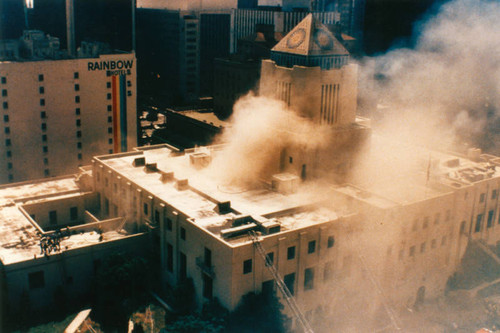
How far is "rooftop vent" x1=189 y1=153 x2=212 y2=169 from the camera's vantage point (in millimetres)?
59438

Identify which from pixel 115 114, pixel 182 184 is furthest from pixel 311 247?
pixel 115 114

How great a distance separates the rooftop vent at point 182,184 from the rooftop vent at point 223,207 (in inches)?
254

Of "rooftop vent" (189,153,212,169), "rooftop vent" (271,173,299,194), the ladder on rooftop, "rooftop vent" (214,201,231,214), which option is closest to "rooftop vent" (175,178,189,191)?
"rooftop vent" (189,153,212,169)

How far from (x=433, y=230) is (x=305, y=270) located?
50.7ft

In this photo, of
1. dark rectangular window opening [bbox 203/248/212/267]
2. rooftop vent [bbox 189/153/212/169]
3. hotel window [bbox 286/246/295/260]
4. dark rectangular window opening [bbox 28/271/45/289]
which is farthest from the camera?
rooftop vent [bbox 189/153/212/169]

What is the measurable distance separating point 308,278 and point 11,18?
100561 mm

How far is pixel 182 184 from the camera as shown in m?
53.4

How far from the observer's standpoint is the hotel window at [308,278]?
4534 centimetres

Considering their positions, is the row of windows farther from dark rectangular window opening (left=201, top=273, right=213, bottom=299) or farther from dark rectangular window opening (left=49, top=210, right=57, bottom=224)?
dark rectangular window opening (left=49, top=210, right=57, bottom=224)

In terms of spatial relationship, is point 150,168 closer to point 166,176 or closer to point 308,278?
point 166,176

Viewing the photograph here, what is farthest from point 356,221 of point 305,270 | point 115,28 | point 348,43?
point 115,28

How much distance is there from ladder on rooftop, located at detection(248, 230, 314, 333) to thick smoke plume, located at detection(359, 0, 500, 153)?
4820 cm

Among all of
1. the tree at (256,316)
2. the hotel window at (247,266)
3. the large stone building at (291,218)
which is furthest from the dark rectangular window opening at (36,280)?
the hotel window at (247,266)

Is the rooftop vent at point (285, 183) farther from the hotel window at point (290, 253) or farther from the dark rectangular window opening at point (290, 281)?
the dark rectangular window opening at point (290, 281)
